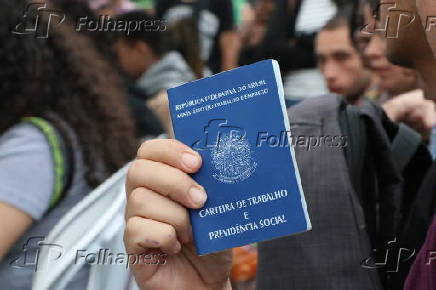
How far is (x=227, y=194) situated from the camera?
0.92m

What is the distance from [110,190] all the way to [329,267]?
0.56 metres

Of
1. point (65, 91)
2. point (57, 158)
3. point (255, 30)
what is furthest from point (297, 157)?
point (255, 30)

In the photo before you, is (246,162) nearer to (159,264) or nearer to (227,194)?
(227,194)

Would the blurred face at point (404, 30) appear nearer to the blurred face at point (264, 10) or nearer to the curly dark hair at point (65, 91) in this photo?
the curly dark hair at point (65, 91)

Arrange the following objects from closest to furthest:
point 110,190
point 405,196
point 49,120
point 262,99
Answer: point 262,99 → point 405,196 → point 110,190 → point 49,120

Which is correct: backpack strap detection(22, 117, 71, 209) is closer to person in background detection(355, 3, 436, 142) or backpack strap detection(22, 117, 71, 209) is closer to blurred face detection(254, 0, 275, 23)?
person in background detection(355, 3, 436, 142)

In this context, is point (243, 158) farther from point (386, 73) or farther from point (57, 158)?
point (386, 73)

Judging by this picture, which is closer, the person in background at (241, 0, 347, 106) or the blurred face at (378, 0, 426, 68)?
the blurred face at (378, 0, 426, 68)

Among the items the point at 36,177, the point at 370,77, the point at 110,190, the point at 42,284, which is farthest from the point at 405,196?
the point at 370,77

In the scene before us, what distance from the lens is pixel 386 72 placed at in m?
2.76

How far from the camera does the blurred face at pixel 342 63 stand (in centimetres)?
303

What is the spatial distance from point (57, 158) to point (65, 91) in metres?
0.29

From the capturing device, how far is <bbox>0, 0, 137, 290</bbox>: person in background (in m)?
1.56

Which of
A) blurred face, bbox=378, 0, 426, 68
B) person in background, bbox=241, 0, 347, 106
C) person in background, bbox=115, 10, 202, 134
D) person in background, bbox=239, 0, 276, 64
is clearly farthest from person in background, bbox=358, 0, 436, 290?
person in background, bbox=239, 0, 276, 64
